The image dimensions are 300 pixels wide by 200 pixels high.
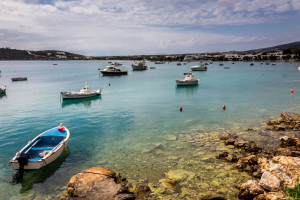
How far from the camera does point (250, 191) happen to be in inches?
484

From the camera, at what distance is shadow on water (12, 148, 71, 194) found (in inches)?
584

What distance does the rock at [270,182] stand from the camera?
40.2ft

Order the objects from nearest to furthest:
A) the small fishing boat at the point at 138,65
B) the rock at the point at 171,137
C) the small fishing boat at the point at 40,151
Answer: the small fishing boat at the point at 40,151, the rock at the point at 171,137, the small fishing boat at the point at 138,65

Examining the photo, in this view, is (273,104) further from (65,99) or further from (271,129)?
(65,99)

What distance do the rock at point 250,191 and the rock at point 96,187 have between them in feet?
22.6

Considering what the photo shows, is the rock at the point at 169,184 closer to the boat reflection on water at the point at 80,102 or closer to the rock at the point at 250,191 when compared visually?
the rock at the point at 250,191

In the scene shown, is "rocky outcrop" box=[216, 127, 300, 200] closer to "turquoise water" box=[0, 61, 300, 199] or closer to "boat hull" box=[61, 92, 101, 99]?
"turquoise water" box=[0, 61, 300, 199]

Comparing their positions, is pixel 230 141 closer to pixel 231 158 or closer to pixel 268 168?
pixel 231 158

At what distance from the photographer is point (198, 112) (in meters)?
34.2

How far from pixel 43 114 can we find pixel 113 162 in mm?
22779

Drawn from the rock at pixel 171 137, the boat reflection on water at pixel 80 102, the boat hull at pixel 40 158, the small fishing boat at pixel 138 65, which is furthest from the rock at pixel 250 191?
the small fishing boat at pixel 138 65

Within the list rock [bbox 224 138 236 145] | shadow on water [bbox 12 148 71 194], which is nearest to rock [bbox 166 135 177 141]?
rock [bbox 224 138 236 145]

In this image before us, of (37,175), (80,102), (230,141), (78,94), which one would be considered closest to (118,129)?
(37,175)

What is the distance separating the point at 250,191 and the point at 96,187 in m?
9.62
